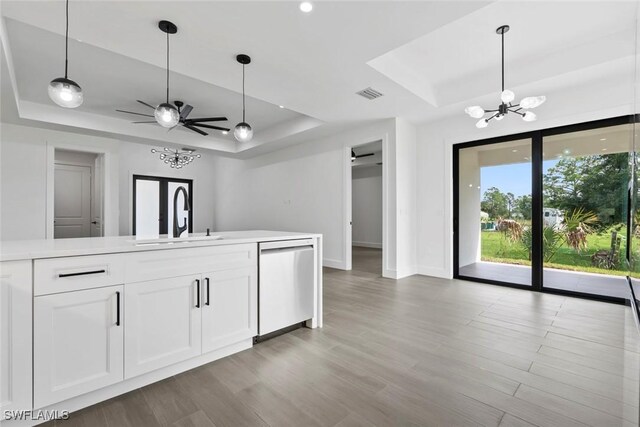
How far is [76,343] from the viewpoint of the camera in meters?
1.52

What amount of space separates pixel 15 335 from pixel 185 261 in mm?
830

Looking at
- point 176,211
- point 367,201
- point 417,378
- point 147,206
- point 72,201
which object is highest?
point 367,201

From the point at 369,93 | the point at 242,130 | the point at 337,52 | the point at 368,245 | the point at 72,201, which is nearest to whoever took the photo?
the point at 337,52

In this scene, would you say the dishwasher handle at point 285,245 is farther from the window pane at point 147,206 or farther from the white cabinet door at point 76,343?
the window pane at point 147,206

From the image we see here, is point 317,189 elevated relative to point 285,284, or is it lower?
elevated

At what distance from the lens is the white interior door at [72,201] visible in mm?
6905

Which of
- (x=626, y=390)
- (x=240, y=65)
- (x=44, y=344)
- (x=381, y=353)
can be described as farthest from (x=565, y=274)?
(x=44, y=344)

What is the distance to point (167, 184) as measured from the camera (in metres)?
8.12

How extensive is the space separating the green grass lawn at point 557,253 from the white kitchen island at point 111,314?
158 inches

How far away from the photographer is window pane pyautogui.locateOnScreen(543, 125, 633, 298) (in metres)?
3.53

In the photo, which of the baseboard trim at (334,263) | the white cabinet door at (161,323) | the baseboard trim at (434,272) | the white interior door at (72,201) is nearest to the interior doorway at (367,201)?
the baseboard trim at (334,263)

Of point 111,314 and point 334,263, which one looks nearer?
point 111,314

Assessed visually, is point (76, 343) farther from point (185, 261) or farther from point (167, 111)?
point (167, 111)

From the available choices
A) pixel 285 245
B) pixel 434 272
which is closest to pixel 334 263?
pixel 434 272
